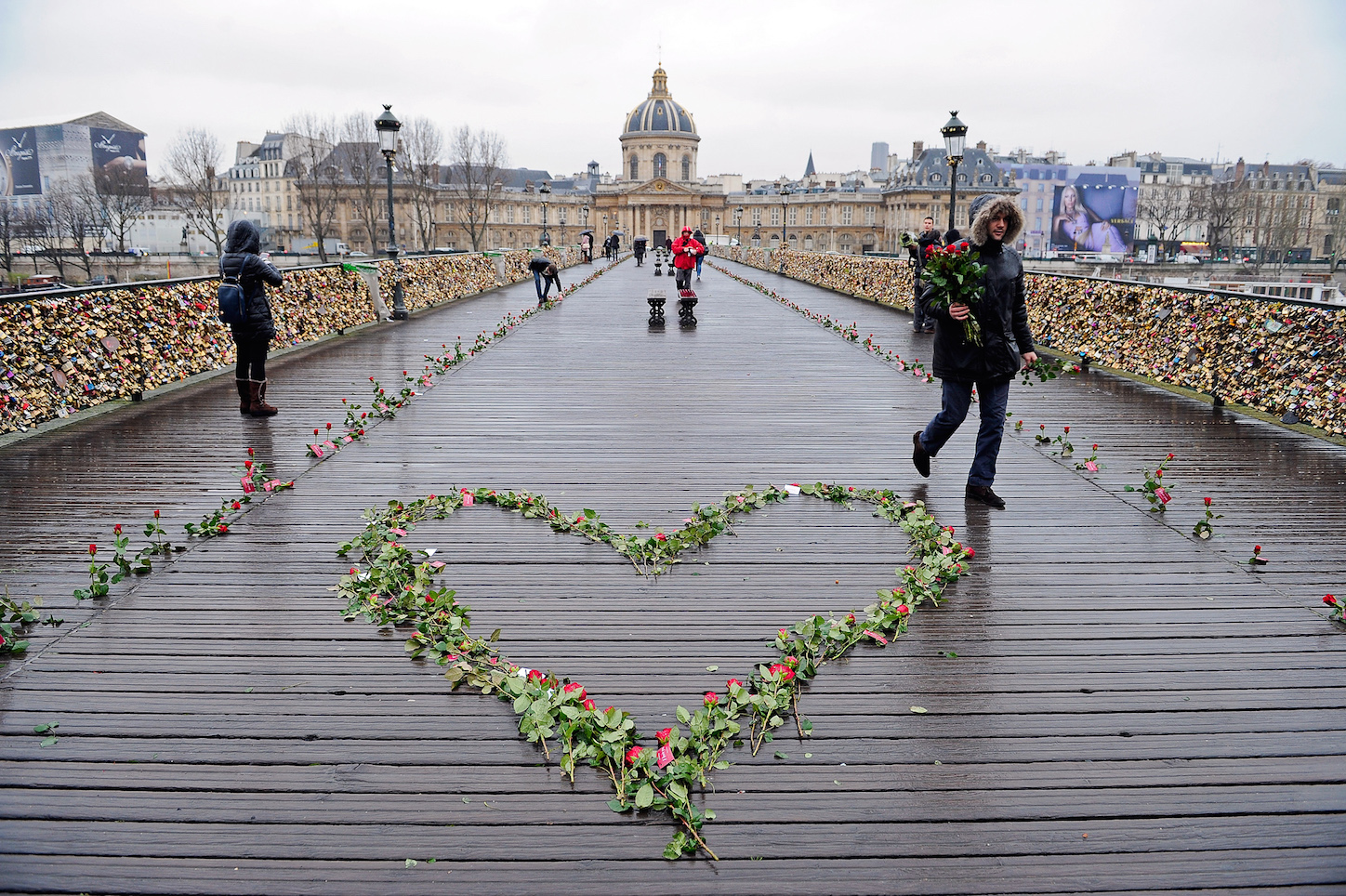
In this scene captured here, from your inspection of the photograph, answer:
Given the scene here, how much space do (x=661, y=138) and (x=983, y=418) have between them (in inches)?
4949

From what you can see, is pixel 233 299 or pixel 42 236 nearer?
pixel 233 299

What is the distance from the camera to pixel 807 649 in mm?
3717

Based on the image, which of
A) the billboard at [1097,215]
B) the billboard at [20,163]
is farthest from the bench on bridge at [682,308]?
the billboard at [20,163]

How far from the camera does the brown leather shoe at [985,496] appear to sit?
5770 millimetres

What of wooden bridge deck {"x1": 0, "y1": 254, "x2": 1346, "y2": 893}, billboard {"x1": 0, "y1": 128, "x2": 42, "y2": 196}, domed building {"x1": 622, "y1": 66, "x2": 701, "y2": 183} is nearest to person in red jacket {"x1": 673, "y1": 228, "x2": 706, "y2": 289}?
wooden bridge deck {"x1": 0, "y1": 254, "x2": 1346, "y2": 893}

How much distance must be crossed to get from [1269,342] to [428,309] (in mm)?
17168

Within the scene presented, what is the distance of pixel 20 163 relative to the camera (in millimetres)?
107062

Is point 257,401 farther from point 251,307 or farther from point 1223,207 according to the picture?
point 1223,207

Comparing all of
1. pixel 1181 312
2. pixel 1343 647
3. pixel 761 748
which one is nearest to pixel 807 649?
pixel 761 748

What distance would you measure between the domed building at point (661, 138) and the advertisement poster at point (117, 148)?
6018cm

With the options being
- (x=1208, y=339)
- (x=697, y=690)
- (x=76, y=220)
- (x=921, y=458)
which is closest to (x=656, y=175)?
(x=76, y=220)

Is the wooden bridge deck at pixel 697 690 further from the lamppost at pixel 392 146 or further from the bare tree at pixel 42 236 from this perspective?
the bare tree at pixel 42 236

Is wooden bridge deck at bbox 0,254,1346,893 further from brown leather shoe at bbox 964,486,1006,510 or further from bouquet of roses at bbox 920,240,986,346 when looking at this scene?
bouquet of roses at bbox 920,240,986,346

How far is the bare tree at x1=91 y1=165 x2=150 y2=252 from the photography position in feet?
261
